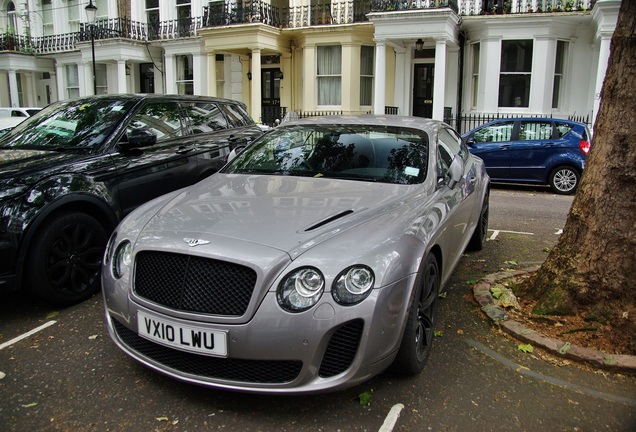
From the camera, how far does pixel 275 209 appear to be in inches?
132

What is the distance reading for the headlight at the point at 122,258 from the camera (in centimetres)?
312

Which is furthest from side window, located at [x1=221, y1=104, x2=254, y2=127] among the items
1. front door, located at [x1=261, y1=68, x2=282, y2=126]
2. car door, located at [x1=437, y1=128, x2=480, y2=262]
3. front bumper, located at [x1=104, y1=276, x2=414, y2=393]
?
front door, located at [x1=261, y1=68, x2=282, y2=126]

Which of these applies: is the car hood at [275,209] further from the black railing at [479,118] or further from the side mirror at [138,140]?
the black railing at [479,118]

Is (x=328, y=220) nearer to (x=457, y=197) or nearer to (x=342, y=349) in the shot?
(x=342, y=349)

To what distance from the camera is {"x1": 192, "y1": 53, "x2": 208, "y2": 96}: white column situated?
2184 cm

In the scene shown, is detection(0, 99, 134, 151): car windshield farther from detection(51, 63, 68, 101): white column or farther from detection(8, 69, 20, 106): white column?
detection(8, 69, 20, 106): white column

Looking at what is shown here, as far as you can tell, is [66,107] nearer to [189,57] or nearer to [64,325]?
[64,325]

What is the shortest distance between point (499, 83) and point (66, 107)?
14624 mm

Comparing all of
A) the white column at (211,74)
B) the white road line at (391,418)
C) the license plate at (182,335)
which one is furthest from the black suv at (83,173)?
the white column at (211,74)

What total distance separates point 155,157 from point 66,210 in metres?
1.22

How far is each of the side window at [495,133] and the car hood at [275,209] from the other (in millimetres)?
8406

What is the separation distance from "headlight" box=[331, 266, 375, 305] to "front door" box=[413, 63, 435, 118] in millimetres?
17010

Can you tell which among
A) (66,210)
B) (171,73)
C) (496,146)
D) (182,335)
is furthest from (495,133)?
(171,73)

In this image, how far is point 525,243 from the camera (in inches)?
257
